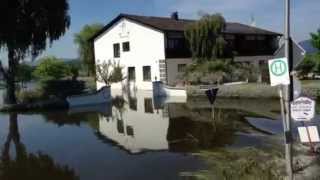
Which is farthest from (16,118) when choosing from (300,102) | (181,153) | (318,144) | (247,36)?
(247,36)

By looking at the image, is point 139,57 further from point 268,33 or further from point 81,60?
point 81,60

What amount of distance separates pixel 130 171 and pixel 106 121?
11315 millimetres

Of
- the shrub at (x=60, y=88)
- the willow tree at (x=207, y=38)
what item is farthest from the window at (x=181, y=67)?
the shrub at (x=60, y=88)

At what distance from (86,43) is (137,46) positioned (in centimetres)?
1835

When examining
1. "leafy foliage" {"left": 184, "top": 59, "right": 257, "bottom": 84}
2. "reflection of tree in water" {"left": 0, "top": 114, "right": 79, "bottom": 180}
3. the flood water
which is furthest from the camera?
"leafy foliage" {"left": 184, "top": 59, "right": 257, "bottom": 84}

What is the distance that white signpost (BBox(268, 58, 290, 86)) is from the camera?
27.8 feet

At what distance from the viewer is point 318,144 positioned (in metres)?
13.7

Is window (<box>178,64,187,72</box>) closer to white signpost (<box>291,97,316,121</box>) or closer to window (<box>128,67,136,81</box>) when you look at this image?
window (<box>128,67,136,81</box>)

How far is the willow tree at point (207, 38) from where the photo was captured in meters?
40.7

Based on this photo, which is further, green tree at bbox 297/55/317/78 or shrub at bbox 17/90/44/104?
green tree at bbox 297/55/317/78

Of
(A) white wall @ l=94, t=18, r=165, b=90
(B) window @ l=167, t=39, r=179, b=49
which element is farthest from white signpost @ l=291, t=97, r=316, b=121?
(B) window @ l=167, t=39, r=179, b=49

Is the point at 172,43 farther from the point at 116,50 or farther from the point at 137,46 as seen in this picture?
the point at 116,50

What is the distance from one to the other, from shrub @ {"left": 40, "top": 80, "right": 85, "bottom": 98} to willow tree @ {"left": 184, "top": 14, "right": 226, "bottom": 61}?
1004 cm

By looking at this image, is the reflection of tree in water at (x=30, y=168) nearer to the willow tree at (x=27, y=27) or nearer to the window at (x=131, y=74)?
the willow tree at (x=27, y=27)
